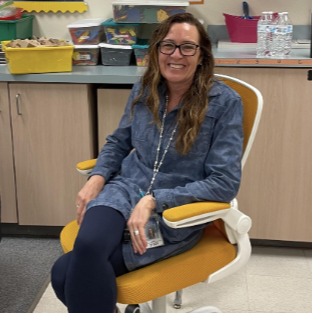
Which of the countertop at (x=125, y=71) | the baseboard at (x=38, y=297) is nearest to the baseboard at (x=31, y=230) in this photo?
the baseboard at (x=38, y=297)


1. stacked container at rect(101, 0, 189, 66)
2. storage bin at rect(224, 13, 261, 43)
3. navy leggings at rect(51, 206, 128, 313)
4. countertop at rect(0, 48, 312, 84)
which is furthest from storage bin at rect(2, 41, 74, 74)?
navy leggings at rect(51, 206, 128, 313)

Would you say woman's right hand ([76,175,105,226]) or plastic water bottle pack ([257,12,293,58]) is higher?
plastic water bottle pack ([257,12,293,58])

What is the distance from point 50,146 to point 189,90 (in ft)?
3.23

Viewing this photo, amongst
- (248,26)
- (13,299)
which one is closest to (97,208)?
(13,299)

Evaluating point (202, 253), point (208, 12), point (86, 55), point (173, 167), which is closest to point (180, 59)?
point (173, 167)

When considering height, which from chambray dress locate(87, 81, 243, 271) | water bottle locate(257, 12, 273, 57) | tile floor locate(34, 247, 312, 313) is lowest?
tile floor locate(34, 247, 312, 313)

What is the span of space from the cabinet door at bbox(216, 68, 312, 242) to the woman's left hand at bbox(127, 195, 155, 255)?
92 centimetres

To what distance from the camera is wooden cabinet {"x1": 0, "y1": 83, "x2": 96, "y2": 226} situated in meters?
2.32

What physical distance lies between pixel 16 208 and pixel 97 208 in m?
1.12

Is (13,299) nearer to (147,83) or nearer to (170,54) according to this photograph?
(147,83)

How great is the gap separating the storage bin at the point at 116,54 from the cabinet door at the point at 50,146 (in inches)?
10.6

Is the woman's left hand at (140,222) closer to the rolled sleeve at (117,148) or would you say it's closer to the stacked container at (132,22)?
the rolled sleeve at (117,148)

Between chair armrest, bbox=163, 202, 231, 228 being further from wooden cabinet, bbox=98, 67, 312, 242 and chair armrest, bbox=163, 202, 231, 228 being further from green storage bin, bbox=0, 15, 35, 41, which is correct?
green storage bin, bbox=0, 15, 35, 41

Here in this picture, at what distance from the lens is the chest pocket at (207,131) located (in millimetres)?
1599
